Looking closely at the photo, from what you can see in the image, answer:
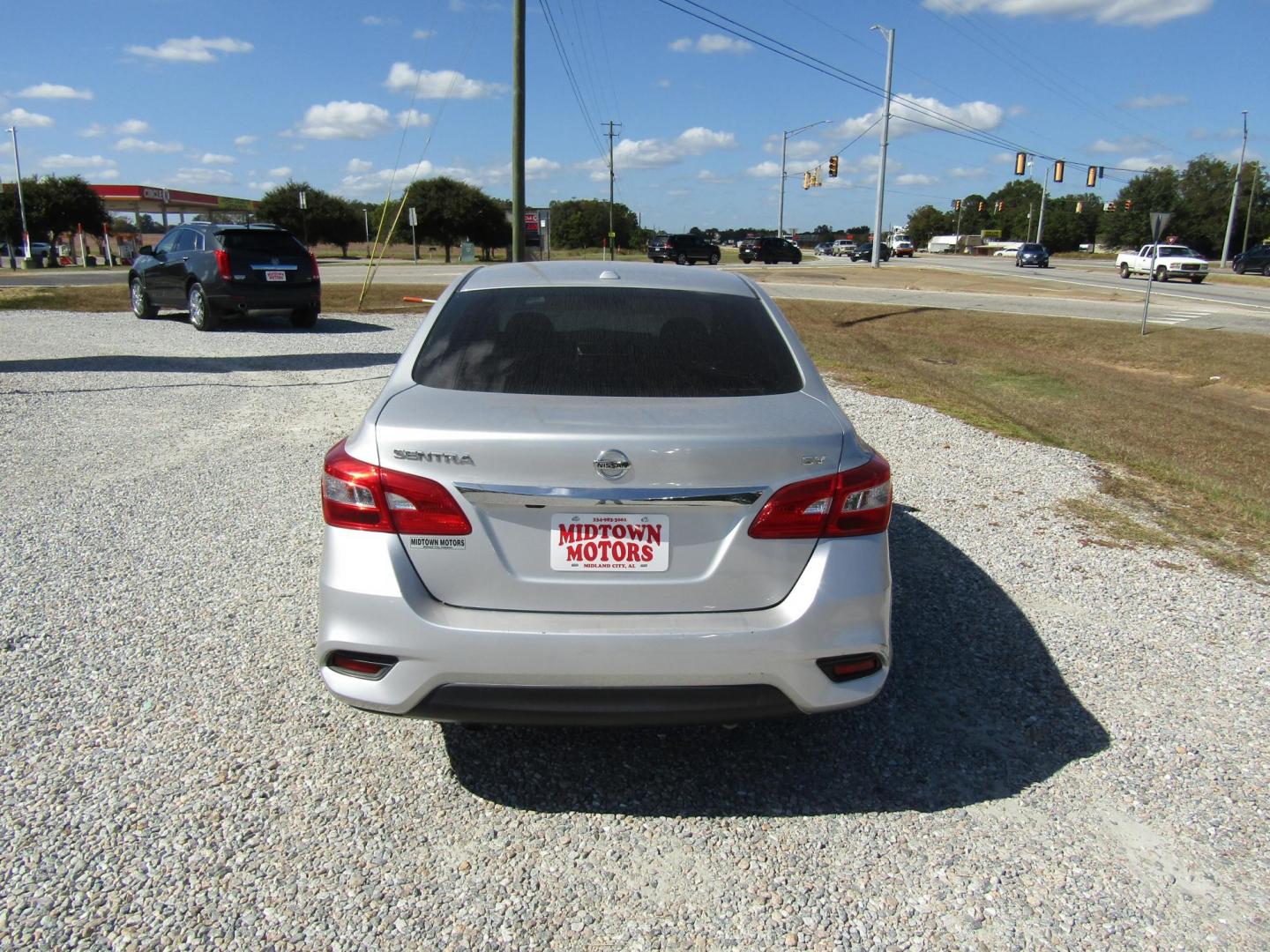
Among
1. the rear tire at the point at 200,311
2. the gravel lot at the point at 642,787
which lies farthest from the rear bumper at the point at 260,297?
the gravel lot at the point at 642,787

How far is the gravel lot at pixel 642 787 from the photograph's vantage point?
2471 mm

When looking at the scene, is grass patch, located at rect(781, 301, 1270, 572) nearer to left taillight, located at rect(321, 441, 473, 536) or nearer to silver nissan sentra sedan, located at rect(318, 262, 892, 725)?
silver nissan sentra sedan, located at rect(318, 262, 892, 725)

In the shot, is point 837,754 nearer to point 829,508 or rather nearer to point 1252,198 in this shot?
point 829,508

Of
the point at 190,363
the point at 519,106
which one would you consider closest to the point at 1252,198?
the point at 519,106

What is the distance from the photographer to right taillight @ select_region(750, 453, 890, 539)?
2701 mm

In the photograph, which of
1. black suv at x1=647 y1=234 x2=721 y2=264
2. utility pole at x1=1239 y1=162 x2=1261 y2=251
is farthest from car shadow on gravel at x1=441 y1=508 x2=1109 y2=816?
utility pole at x1=1239 y1=162 x2=1261 y2=251

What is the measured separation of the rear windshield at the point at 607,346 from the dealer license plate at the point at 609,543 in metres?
0.50

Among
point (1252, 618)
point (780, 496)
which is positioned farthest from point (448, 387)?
point (1252, 618)

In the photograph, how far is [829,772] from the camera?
321cm

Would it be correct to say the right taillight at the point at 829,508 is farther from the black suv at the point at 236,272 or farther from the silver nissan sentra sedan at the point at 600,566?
the black suv at the point at 236,272

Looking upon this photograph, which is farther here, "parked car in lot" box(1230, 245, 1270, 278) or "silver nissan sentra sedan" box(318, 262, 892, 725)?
"parked car in lot" box(1230, 245, 1270, 278)

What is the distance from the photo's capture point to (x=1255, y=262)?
55656 mm

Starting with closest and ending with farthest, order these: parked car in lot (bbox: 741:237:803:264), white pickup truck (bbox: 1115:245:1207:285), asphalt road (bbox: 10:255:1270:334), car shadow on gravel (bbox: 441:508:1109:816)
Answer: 1. car shadow on gravel (bbox: 441:508:1109:816)
2. asphalt road (bbox: 10:255:1270:334)
3. white pickup truck (bbox: 1115:245:1207:285)
4. parked car in lot (bbox: 741:237:803:264)

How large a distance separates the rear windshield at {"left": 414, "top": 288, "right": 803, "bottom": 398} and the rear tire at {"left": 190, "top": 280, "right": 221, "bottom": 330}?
→ 13.4 meters
